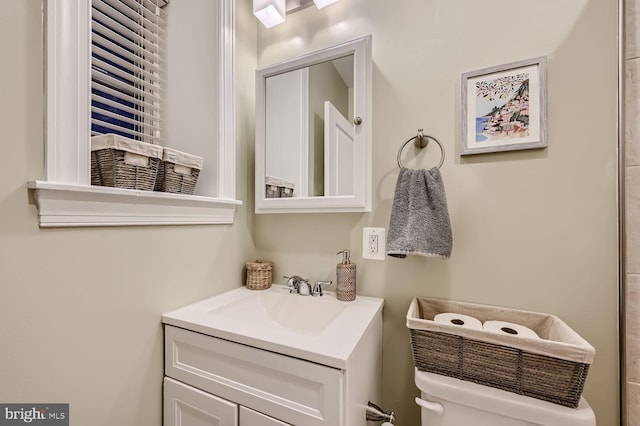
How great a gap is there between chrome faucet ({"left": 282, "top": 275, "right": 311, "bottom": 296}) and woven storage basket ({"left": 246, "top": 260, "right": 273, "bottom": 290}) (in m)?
0.12

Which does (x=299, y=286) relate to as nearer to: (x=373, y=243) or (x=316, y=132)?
(x=373, y=243)

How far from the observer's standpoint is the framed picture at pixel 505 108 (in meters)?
0.88

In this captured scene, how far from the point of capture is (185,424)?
91 centimetres

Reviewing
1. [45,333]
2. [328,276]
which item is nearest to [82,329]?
[45,333]

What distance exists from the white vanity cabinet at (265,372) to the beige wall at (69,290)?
0.31 feet

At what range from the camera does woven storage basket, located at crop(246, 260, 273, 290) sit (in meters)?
1.26

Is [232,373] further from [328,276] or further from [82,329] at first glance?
[328,276]

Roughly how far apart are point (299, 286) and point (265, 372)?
45cm

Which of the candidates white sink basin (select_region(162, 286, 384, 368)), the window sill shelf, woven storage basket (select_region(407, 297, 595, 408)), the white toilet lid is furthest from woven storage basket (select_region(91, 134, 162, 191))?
the white toilet lid

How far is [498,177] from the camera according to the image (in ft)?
3.10

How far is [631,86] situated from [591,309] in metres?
0.65

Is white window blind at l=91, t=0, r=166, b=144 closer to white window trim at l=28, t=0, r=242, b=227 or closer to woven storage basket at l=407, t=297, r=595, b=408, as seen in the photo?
white window trim at l=28, t=0, r=242, b=227

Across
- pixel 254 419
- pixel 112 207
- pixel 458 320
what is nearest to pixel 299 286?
pixel 254 419

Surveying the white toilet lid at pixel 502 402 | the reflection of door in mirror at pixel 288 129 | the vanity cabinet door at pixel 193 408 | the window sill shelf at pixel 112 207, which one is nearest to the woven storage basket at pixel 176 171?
the window sill shelf at pixel 112 207
